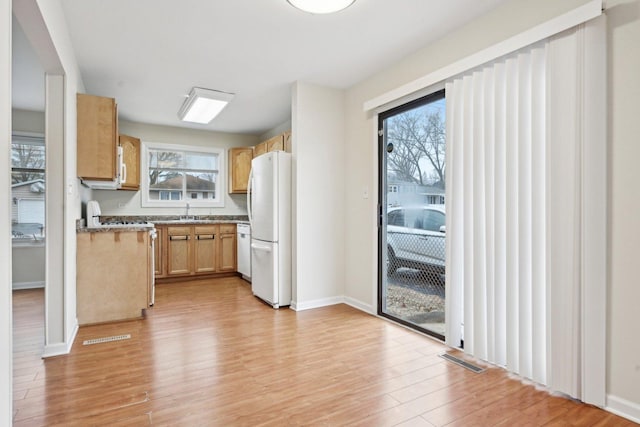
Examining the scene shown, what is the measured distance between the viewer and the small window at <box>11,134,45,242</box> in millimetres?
4867

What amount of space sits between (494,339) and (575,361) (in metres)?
0.49

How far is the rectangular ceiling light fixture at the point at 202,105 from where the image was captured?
4.04 m

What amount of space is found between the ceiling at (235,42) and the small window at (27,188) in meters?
0.97

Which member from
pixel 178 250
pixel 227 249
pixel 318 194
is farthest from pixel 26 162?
pixel 318 194

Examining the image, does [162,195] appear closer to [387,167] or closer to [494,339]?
[387,167]

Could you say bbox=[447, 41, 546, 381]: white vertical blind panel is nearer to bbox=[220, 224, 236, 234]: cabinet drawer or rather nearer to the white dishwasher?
the white dishwasher

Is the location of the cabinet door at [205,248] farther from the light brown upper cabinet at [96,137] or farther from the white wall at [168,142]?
the light brown upper cabinet at [96,137]

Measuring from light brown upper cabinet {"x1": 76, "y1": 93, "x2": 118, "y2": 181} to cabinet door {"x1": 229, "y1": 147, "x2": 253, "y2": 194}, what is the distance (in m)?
2.83

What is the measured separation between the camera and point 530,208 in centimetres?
216

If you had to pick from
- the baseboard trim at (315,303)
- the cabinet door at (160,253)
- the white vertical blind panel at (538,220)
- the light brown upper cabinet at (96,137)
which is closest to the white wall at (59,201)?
the light brown upper cabinet at (96,137)

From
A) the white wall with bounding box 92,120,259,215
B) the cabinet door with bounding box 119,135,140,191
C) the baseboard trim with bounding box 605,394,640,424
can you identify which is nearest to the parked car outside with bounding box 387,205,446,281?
the baseboard trim with bounding box 605,394,640,424

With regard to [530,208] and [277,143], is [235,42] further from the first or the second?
[530,208]

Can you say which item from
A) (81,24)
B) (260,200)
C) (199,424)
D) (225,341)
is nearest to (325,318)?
(225,341)

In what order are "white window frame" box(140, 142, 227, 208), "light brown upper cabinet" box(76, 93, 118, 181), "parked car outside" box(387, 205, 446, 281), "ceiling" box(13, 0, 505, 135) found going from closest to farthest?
"ceiling" box(13, 0, 505, 135), "parked car outside" box(387, 205, 446, 281), "light brown upper cabinet" box(76, 93, 118, 181), "white window frame" box(140, 142, 227, 208)
